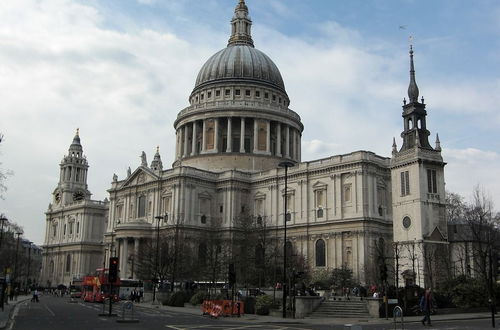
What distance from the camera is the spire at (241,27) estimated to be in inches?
4478

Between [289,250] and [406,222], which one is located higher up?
[406,222]

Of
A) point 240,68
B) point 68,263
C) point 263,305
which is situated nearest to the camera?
point 263,305

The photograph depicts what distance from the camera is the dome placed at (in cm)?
10400

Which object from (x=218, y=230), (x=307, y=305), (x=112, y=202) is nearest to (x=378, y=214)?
(x=218, y=230)

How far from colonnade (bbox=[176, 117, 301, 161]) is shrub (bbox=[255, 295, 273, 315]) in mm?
54419

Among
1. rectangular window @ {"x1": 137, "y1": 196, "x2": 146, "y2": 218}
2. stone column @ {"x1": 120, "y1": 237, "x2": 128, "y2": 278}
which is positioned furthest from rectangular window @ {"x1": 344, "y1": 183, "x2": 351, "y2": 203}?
rectangular window @ {"x1": 137, "y1": 196, "x2": 146, "y2": 218}

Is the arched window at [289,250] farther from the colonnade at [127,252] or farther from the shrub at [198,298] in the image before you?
the colonnade at [127,252]

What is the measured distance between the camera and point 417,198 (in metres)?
63.3

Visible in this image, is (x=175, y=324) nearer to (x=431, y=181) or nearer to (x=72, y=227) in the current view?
A: (x=431, y=181)

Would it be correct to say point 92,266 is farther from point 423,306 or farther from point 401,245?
point 423,306

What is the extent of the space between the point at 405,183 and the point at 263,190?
84.3ft

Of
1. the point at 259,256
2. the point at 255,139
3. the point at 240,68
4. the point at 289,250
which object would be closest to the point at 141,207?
the point at 255,139

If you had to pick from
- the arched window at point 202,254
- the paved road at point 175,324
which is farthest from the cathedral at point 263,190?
the paved road at point 175,324

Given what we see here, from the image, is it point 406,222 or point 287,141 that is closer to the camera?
point 406,222
